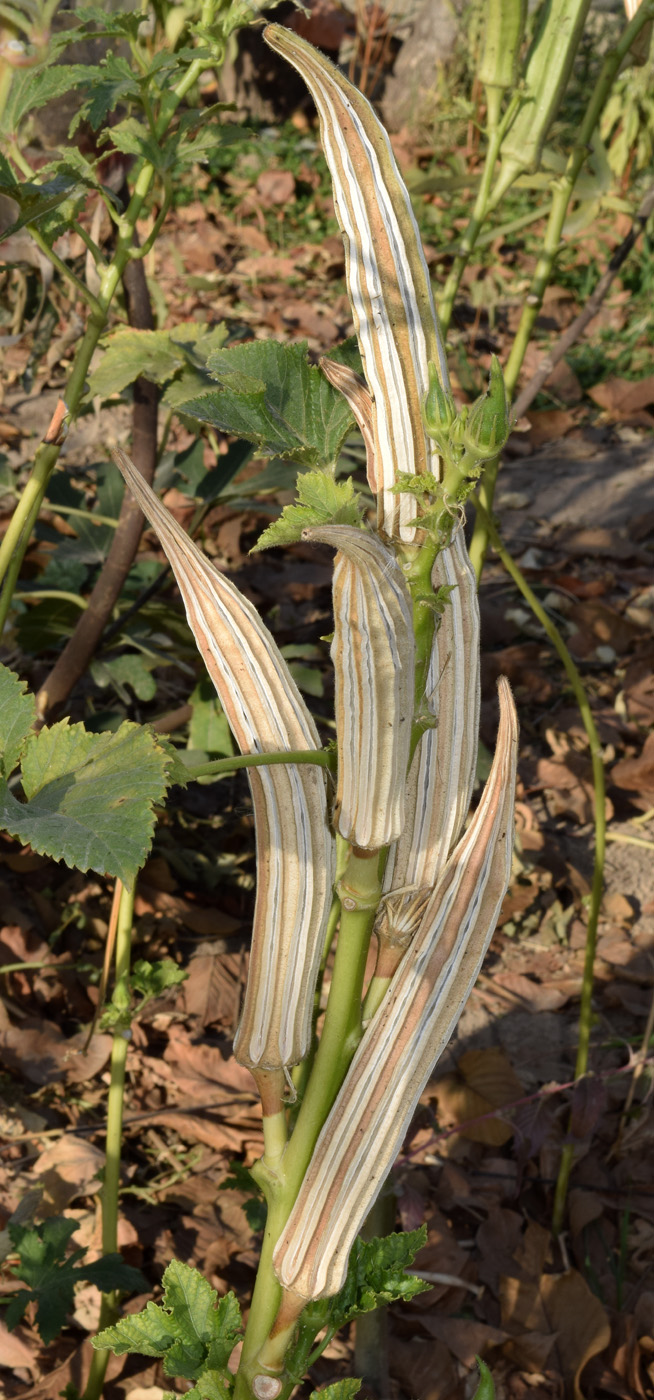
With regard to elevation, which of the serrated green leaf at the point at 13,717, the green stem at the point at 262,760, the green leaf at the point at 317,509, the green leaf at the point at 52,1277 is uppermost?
the green leaf at the point at 317,509

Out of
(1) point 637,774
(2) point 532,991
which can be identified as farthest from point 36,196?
(1) point 637,774

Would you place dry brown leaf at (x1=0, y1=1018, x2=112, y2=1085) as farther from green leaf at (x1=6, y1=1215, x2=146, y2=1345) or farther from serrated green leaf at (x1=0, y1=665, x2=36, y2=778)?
serrated green leaf at (x1=0, y1=665, x2=36, y2=778)

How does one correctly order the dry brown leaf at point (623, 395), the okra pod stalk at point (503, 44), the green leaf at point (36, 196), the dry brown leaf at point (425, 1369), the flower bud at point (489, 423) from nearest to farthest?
the flower bud at point (489, 423), the green leaf at point (36, 196), the okra pod stalk at point (503, 44), the dry brown leaf at point (425, 1369), the dry brown leaf at point (623, 395)

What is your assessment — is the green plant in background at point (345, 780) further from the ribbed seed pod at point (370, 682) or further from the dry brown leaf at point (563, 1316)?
the dry brown leaf at point (563, 1316)

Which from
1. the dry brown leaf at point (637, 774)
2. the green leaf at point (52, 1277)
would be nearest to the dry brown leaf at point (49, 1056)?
the green leaf at point (52, 1277)

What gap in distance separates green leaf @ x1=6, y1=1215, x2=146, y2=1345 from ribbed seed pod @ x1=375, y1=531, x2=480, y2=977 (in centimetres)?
60

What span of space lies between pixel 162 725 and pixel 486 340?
8.32 ft

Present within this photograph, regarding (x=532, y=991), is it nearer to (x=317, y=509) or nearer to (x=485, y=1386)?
(x=485, y=1386)

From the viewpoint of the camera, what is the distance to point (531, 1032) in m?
1.63

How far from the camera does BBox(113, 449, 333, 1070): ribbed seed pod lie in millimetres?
636

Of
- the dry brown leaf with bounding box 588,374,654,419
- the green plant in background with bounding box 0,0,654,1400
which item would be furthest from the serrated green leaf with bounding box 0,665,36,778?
the dry brown leaf with bounding box 588,374,654,419

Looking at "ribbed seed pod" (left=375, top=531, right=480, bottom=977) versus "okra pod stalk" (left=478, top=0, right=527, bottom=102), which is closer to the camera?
"ribbed seed pod" (left=375, top=531, right=480, bottom=977)

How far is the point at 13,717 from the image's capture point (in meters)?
0.66

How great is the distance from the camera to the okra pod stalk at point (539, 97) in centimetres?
101
